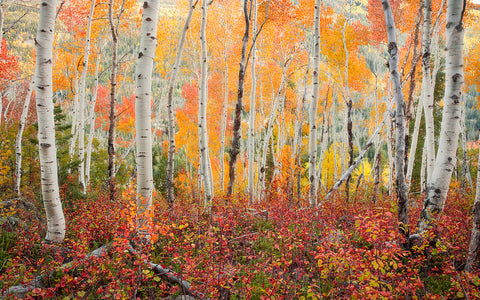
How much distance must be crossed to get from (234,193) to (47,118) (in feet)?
20.5

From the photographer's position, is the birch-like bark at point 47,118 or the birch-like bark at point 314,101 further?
the birch-like bark at point 314,101

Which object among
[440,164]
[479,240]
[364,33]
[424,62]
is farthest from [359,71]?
[479,240]

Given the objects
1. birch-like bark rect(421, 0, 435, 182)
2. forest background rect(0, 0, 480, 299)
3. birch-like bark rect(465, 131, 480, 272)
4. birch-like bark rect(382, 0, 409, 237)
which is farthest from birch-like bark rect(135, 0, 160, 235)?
birch-like bark rect(421, 0, 435, 182)

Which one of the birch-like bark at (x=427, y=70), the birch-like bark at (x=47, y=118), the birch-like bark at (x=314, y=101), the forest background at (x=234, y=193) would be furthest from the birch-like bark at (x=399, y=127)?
the birch-like bark at (x=47, y=118)

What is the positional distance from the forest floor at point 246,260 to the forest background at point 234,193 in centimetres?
4

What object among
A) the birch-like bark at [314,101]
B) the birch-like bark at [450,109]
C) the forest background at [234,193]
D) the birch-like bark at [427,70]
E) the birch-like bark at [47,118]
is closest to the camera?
the forest background at [234,193]

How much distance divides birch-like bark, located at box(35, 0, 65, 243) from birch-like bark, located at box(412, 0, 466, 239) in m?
5.25

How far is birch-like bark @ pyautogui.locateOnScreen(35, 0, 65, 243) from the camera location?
3.52 metres

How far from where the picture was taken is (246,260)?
13.2 ft

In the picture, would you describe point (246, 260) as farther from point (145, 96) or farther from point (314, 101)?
point (314, 101)

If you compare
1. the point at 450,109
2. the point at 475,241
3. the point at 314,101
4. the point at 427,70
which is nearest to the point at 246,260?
the point at 475,241

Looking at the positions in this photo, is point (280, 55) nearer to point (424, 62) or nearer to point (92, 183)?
point (424, 62)

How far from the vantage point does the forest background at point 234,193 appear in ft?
9.53

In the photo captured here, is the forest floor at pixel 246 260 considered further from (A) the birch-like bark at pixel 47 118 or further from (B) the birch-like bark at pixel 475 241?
(A) the birch-like bark at pixel 47 118
